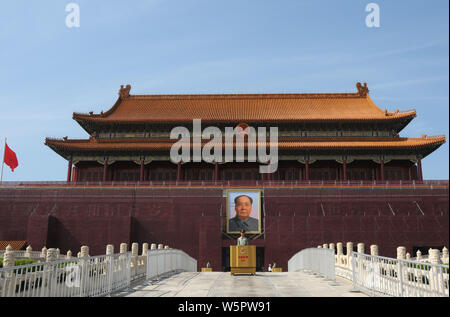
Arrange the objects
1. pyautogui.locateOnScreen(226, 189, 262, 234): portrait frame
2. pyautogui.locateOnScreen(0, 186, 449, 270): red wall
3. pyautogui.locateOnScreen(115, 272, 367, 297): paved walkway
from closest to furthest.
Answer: pyautogui.locateOnScreen(115, 272, 367, 297): paved walkway
pyautogui.locateOnScreen(0, 186, 449, 270): red wall
pyautogui.locateOnScreen(226, 189, 262, 234): portrait frame

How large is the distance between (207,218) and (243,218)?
2355mm

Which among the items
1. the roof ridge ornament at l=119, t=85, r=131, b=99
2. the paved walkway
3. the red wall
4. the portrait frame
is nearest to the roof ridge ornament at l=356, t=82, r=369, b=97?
the red wall

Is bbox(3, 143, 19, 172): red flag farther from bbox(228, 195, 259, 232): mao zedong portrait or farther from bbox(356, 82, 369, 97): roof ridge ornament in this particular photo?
bbox(356, 82, 369, 97): roof ridge ornament

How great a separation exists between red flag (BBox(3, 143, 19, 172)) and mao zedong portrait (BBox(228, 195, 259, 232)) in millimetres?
16684

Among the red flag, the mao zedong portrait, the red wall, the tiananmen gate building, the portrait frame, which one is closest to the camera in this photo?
the red wall

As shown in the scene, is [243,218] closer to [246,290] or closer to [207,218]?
[207,218]

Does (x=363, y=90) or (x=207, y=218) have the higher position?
(x=363, y=90)

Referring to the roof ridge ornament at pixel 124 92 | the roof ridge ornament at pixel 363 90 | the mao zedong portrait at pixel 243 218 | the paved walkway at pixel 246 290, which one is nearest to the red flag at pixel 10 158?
the roof ridge ornament at pixel 124 92

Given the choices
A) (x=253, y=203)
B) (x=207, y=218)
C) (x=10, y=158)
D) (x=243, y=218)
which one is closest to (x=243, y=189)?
(x=253, y=203)

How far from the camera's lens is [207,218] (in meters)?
27.0

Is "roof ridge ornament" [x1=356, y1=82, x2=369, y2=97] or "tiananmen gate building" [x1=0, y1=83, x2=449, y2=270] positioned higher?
"roof ridge ornament" [x1=356, y1=82, x2=369, y2=97]

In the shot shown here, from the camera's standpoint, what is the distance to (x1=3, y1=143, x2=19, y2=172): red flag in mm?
30261
